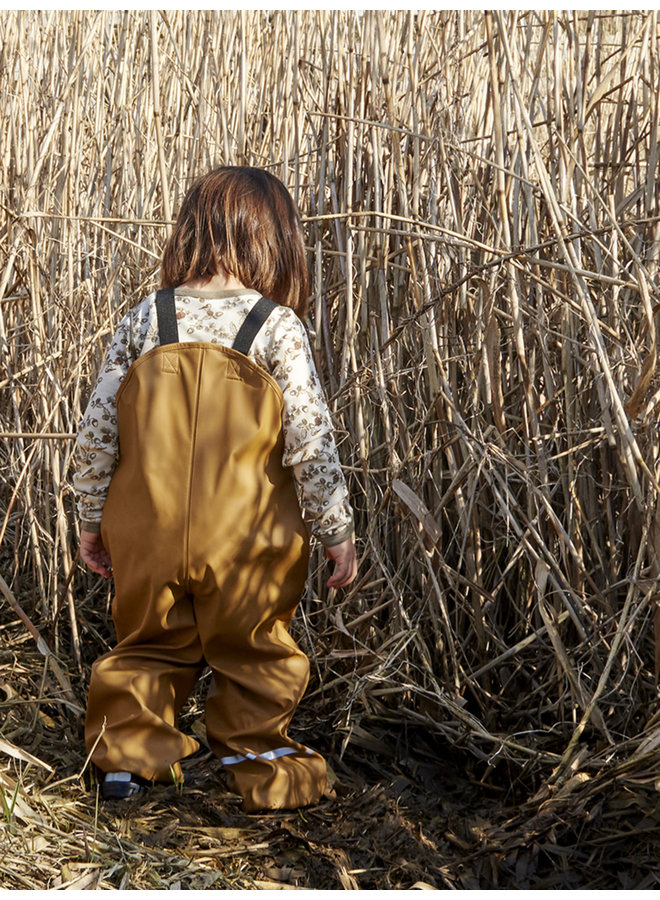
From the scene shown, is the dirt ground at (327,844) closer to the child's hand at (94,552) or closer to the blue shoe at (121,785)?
the blue shoe at (121,785)

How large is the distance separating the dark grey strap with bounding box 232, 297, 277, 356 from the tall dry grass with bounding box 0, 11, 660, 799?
233mm

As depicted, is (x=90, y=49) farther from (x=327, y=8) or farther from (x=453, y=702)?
(x=453, y=702)

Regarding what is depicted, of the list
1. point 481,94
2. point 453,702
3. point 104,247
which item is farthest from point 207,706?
point 481,94

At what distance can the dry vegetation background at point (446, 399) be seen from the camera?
1370mm

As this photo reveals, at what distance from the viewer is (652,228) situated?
1.56 metres

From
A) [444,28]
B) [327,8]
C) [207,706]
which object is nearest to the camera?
[207,706]

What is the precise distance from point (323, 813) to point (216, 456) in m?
0.61

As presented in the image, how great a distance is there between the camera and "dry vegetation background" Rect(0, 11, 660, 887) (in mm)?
1370

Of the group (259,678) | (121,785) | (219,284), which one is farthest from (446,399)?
(121,785)

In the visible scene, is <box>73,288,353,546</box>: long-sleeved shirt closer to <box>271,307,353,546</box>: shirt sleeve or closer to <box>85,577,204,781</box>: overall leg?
<box>271,307,353,546</box>: shirt sleeve

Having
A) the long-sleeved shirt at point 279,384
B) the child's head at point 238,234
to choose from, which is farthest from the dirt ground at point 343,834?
the child's head at point 238,234

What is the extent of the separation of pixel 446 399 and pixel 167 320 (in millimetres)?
491

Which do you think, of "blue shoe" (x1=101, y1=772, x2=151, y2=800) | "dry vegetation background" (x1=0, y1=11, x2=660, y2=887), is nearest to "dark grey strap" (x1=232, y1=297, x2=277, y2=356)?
"dry vegetation background" (x1=0, y1=11, x2=660, y2=887)

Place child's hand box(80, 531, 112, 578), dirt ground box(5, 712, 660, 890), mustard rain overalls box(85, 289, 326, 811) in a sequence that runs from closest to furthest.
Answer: dirt ground box(5, 712, 660, 890) → mustard rain overalls box(85, 289, 326, 811) → child's hand box(80, 531, 112, 578)
